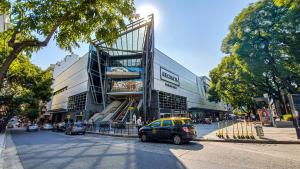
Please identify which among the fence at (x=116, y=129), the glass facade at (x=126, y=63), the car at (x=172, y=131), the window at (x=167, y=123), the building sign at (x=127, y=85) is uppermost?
the glass facade at (x=126, y=63)

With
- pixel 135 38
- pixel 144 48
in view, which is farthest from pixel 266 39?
pixel 144 48

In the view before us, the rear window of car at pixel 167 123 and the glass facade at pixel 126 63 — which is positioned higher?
the glass facade at pixel 126 63

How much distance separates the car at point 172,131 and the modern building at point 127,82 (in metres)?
18.2

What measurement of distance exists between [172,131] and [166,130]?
0.46 metres

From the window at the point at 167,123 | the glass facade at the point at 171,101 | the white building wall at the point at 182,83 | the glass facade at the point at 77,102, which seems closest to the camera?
the window at the point at 167,123

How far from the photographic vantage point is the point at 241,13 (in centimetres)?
1927

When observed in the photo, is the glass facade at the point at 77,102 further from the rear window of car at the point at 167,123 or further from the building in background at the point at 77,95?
the rear window of car at the point at 167,123

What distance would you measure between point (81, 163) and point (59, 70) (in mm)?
60520

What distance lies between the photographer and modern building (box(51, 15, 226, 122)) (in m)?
32.3

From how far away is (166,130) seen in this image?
10867mm

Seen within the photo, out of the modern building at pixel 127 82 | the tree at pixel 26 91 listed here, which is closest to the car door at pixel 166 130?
the modern building at pixel 127 82

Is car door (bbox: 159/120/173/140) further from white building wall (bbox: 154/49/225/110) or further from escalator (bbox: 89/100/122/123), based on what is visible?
white building wall (bbox: 154/49/225/110)

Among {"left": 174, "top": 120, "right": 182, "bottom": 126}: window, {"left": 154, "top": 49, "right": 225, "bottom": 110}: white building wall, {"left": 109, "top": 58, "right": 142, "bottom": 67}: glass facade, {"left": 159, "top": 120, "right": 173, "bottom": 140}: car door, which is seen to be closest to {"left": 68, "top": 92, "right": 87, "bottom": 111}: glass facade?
{"left": 109, "top": 58, "right": 142, "bottom": 67}: glass facade

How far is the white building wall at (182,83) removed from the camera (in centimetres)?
3453
